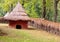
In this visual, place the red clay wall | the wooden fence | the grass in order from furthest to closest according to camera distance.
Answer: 1. the red clay wall
2. the wooden fence
3. the grass

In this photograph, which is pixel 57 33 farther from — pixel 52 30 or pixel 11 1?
pixel 11 1

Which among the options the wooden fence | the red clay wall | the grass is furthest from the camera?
the red clay wall

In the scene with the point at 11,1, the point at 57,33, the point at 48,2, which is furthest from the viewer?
the point at 11,1

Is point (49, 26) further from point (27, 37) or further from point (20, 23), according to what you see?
point (27, 37)

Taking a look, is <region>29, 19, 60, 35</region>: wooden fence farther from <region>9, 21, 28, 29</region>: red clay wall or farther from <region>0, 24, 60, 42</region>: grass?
<region>0, 24, 60, 42</region>: grass

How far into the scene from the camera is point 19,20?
3688 centimetres

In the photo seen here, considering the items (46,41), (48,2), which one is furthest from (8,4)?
(46,41)

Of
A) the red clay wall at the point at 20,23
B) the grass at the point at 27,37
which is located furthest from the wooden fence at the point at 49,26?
the grass at the point at 27,37

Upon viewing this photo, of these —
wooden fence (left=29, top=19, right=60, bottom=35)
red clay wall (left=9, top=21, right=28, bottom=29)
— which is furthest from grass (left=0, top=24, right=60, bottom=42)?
red clay wall (left=9, top=21, right=28, bottom=29)

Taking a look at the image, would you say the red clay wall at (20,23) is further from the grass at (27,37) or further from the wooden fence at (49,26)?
the grass at (27,37)

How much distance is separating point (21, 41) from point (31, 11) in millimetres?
37249

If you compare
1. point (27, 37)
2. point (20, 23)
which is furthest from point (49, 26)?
point (27, 37)

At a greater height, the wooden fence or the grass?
the grass

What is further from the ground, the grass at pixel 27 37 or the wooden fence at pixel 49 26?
the grass at pixel 27 37
